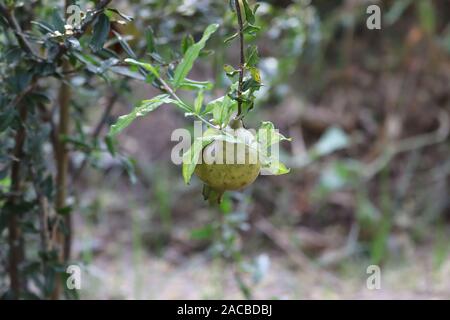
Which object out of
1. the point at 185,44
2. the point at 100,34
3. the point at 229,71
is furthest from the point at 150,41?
the point at 229,71

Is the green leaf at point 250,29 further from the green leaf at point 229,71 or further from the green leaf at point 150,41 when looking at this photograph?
the green leaf at point 150,41

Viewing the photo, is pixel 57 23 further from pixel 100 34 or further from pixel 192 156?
pixel 192 156

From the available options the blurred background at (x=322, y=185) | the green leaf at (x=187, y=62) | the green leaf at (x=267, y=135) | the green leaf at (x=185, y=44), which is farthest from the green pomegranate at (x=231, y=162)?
the blurred background at (x=322, y=185)

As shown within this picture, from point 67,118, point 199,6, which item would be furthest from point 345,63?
point 67,118

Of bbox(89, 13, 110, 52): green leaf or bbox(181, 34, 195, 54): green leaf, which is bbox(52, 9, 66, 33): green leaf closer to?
bbox(89, 13, 110, 52): green leaf

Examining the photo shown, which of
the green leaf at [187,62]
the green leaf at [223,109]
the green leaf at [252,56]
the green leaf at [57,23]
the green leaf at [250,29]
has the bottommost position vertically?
the green leaf at [223,109]
